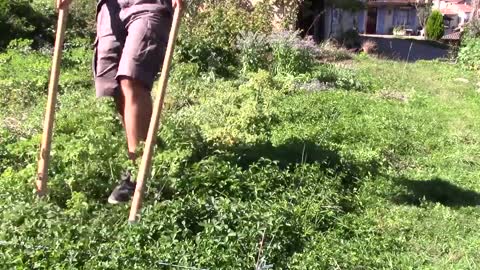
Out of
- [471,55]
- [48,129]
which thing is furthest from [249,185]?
[471,55]

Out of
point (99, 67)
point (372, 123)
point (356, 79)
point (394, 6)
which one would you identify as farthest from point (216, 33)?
point (394, 6)

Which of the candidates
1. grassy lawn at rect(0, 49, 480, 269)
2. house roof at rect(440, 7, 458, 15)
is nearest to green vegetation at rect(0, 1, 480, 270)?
grassy lawn at rect(0, 49, 480, 269)

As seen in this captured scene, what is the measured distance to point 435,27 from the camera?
40.0 m

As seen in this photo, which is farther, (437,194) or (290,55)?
(290,55)

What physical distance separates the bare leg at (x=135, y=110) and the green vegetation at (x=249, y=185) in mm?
225

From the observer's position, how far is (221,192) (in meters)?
4.28

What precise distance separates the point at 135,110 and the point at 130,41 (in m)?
0.43

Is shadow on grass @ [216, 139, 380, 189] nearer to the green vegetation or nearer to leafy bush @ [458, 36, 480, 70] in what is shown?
the green vegetation

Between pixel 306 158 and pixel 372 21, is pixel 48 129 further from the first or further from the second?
pixel 372 21

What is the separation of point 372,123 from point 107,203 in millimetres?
4010

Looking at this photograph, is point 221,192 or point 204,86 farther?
point 204,86

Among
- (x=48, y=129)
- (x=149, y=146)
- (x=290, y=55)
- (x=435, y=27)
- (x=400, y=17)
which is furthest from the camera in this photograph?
(x=400, y=17)

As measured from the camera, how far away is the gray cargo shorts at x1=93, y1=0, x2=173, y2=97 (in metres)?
4.23

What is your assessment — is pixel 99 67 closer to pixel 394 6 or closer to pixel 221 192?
pixel 221 192
